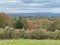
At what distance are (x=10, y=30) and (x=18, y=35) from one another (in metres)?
0.87

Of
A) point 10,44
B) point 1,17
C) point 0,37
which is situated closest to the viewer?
point 10,44

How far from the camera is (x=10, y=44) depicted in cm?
1248

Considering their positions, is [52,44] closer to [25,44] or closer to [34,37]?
[25,44]

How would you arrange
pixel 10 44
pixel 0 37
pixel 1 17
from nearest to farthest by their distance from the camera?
pixel 10 44 → pixel 0 37 → pixel 1 17

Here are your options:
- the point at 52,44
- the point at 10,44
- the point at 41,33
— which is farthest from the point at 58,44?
the point at 41,33

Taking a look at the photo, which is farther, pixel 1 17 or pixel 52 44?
A: pixel 1 17

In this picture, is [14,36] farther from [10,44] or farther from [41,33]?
[10,44]

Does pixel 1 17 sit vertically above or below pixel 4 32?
below

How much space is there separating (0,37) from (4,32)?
57 cm

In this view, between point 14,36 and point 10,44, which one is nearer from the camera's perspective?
point 10,44

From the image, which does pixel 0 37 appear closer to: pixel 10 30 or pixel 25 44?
pixel 10 30

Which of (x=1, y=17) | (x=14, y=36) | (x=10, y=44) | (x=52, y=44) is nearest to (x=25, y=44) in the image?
(x=10, y=44)

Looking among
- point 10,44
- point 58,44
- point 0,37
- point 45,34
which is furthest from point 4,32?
point 58,44

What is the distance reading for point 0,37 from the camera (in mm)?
17625
